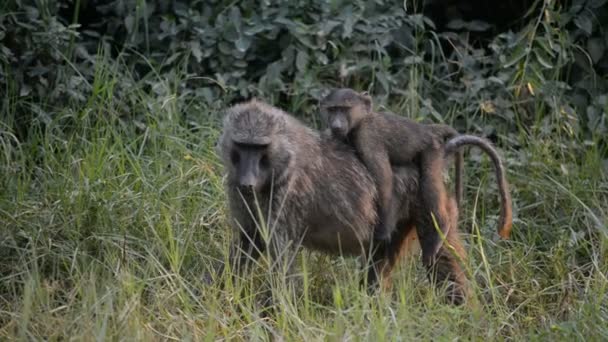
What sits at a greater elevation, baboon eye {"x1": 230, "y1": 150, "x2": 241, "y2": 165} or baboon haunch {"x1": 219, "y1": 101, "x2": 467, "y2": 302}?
baboon eye {"x1": 230, "y1": 150, "x2": 241, "y2": 165}

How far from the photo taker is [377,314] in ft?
14.6

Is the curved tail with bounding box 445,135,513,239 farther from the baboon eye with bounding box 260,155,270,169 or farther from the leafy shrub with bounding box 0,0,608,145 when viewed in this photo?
the leafy shrub with bounding box 0,0,608,145

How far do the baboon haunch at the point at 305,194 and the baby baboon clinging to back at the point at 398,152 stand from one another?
Result: 5 centimetres

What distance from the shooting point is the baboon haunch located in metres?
4.89

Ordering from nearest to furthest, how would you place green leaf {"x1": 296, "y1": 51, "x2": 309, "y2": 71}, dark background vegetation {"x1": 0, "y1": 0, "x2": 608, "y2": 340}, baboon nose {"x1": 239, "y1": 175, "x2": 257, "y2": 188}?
dark background vegetation {"x1": 0, "y1": 0, "x2": 608, "y2": 340} < baboon nose {"x1": 239, "y1": 175, "x2": 257, "y2": 188} < green leaf {"x1": 296, "y1": 51, "x2": 309, "y2": 71}

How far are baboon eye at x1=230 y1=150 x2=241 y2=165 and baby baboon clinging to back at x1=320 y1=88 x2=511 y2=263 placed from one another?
1.99 feet

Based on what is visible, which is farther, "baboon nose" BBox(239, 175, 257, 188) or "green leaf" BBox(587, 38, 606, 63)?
"green leaf" BBox(587, 38, 606, 63)

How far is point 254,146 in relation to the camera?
4848 mm

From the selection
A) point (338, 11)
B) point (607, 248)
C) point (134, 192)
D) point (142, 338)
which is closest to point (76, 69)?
point (134, 192)

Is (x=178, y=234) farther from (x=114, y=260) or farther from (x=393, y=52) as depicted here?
(x=393, y=52)

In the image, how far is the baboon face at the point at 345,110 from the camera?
5301 mm

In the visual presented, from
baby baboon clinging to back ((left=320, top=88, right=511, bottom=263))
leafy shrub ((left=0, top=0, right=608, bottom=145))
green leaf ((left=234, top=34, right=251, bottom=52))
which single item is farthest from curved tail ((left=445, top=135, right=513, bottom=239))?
green leaf ((left=234, top=34, right=251, bottom=52))

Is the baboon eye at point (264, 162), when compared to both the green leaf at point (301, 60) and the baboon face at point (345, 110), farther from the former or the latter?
the green leaf at point (301, 60)

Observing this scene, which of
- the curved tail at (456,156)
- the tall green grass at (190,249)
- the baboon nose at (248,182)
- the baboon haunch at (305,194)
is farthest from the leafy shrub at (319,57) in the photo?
the baboon nose at (248,182)
